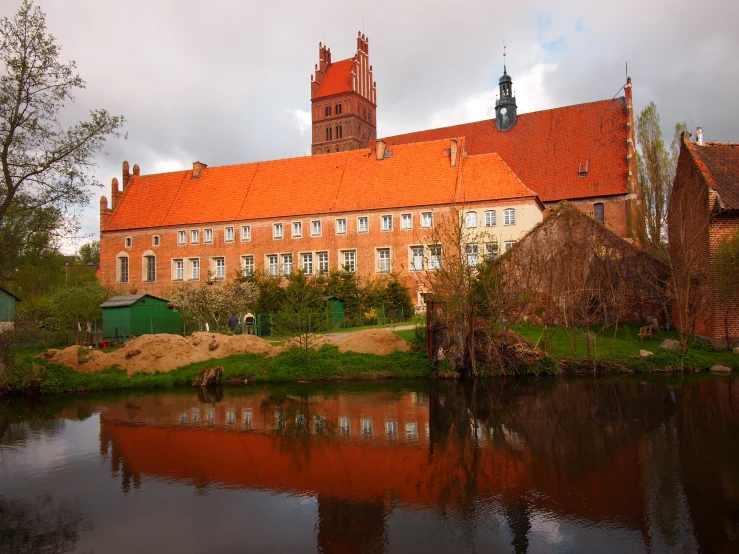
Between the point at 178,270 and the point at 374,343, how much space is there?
1101 inches

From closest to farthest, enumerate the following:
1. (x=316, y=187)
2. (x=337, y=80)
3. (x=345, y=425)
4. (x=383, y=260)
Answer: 1. (x=345, y=425)
2. (x=383, y=260)
3. (x=316, y=187)
4. (x=337, y=80)

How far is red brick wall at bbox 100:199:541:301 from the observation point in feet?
116

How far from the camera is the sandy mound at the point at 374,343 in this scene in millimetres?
18734

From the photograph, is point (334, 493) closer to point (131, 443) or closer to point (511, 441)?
point (511, 441)

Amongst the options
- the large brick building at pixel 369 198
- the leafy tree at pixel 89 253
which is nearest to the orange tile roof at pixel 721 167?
the large brick building at pixel 369 198

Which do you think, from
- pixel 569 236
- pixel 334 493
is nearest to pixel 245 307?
pixel 569 236

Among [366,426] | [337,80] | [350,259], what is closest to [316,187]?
[350,259]

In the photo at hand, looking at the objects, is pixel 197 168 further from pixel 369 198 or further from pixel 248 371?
pixel 248 371

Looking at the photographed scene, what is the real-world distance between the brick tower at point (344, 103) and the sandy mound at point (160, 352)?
152 feet

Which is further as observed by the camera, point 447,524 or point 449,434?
point 449,434

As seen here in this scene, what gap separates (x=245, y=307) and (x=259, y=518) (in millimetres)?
23728

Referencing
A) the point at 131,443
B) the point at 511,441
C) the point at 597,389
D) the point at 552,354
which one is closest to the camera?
the point at 511,441

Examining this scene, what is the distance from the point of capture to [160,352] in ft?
61.5

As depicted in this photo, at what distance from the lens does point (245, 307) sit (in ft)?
97.3
